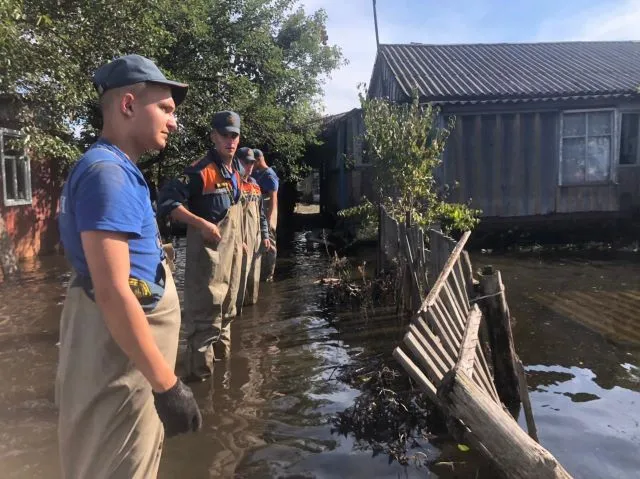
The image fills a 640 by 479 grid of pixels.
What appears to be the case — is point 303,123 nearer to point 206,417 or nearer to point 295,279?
point 295,279

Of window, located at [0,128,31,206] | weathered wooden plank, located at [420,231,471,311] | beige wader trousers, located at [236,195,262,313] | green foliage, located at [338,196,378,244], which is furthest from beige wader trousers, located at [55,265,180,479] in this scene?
window, located at [0,128,31,206]

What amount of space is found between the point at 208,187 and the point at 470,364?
2682mm

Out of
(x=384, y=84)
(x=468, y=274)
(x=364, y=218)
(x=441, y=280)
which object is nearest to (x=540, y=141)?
(x=364, y=218)

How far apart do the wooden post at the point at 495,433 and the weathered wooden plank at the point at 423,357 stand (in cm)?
20

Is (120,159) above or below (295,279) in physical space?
above

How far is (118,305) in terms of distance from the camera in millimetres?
1696

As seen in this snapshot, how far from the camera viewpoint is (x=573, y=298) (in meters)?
7.56

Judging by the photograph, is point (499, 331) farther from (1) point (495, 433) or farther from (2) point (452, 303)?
(1) point (495, 433)

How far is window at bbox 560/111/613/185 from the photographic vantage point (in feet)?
41.4

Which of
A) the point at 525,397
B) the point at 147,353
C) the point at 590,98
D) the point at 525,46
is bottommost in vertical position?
the point at 525,397

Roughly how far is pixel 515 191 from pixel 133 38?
324 inches

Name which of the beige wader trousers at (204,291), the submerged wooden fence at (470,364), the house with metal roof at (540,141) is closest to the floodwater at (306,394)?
the beige wader trousers at (204,291)

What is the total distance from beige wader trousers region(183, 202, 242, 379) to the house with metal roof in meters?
8.04

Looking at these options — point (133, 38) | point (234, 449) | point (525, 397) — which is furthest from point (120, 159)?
point (133, 38)
